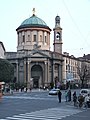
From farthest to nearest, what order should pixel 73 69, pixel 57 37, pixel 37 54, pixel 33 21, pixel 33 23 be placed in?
pixel 73 69
pixel 57 37
pixel 33 21
pixel 33 23
pixel 37 54

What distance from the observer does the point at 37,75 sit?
116m

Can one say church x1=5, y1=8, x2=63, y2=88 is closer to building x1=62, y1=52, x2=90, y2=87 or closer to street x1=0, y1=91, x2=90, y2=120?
building x1=62, y1=52, x2=90, y2=87

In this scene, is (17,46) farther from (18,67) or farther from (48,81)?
(48,81)

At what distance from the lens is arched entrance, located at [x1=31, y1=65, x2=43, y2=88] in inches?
4560

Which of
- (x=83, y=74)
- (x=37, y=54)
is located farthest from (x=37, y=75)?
(x=83, y=74)

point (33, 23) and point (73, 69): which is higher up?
point (33, 23)

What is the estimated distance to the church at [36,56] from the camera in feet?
370

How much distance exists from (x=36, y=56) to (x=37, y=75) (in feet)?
23.3

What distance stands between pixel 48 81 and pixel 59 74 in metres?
7.95

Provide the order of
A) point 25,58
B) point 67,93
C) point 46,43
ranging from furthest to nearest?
point 46,43 < point 25,58 < point 67,93

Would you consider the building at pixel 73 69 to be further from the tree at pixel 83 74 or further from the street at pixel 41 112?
the street at pixel 41 112

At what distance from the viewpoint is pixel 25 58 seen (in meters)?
112

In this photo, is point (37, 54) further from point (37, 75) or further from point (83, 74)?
point (83, 74)

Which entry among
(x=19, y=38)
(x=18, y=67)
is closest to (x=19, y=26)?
(x=19, y=38)
